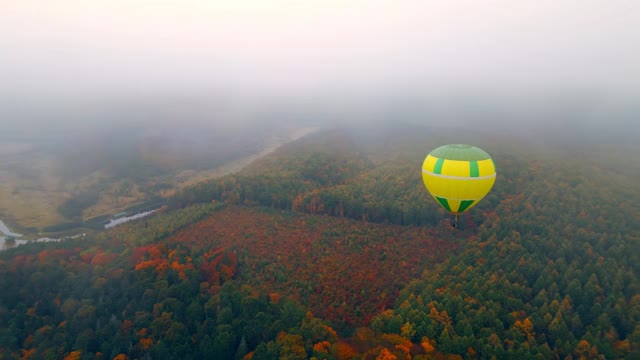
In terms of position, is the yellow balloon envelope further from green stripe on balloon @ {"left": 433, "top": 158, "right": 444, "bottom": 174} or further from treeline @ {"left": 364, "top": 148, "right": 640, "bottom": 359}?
treeline @ {"left": 364, "top": 148, "right": 640, "bottom": 359}

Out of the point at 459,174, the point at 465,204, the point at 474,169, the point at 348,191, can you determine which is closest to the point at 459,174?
the point at 459,174

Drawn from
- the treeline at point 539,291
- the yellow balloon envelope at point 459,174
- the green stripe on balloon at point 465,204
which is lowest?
the treeline at point 539,291

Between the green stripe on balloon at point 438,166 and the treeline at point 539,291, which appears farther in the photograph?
the green stripe on balloon at point 438,166

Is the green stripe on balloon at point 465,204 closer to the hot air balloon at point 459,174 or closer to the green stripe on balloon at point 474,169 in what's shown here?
the hot air balloon at point 459,174

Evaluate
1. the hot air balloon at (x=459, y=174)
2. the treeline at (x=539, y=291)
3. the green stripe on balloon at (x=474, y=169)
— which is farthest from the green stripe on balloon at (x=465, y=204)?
the treeline at (x=539, y=291)

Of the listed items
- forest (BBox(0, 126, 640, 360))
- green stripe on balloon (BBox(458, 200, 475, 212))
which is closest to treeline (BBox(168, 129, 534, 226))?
forest (BBox(0, 126, 640, 360))

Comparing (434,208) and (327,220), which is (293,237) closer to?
(327,220)

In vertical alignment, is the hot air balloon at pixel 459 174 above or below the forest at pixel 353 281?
above
